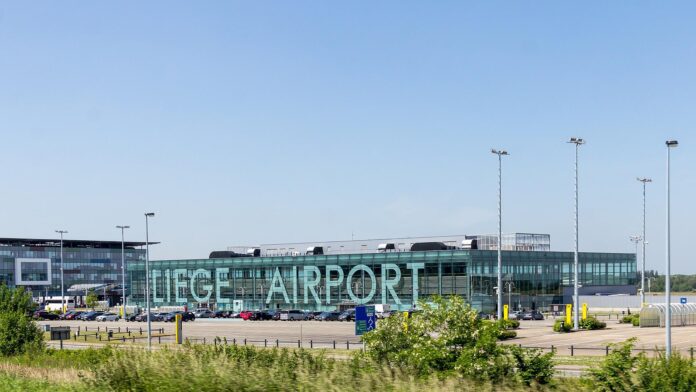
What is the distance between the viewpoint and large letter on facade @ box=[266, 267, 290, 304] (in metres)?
115

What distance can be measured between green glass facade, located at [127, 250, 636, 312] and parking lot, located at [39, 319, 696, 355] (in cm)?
1386

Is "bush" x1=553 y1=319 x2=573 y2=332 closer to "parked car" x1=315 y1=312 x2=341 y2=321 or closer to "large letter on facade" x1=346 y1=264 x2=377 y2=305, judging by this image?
"parked car" x1=315 y1=312 x2=341 y2=321

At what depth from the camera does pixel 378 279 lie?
10606cm

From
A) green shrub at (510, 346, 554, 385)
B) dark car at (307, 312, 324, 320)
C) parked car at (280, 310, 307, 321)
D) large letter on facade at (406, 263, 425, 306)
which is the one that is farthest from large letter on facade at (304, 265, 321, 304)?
green shrub at (510, 346, 554, 385)

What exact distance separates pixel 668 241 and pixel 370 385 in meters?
30.1

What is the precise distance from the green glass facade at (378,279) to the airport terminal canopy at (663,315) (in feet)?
84.0

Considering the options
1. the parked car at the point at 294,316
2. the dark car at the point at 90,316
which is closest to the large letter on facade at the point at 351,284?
the parked car at the point at 294,316

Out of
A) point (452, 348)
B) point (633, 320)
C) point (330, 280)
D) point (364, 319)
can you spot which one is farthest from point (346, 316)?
point (452, 348)

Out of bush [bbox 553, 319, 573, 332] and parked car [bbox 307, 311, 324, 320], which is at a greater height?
bush [bbox 553, 319, 573, 332]

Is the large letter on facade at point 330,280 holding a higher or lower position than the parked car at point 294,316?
higher

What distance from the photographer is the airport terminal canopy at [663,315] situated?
74125 millimetres

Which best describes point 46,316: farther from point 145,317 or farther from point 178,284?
point 178,284

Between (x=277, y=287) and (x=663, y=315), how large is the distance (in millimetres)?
56811

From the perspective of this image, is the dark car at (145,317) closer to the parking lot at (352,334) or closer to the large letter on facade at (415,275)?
the parking lot at (352,334)
